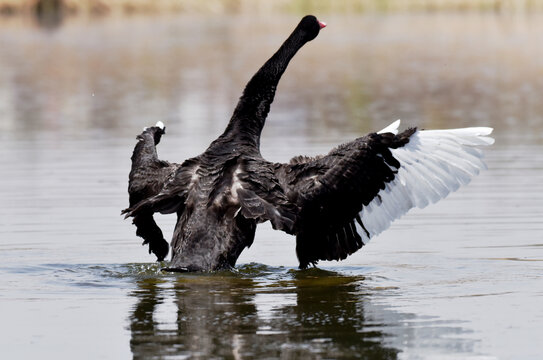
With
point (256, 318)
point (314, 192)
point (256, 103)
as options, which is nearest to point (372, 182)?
point (314, 192)

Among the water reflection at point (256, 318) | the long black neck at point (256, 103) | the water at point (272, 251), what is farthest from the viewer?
the long black neck at point (256, 103)

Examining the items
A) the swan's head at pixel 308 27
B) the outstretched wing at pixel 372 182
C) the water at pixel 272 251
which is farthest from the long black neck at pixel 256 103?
the water at pixel 272 251

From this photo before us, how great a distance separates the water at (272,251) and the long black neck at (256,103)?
1391 mm

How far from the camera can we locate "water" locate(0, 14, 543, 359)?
Result: 8672mm

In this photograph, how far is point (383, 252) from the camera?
41.1 feet

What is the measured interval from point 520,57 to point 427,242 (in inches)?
1233

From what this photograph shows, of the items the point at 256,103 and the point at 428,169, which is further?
the point at 256,103

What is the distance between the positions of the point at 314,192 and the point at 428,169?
1.17 m

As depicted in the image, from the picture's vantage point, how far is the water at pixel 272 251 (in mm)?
8672

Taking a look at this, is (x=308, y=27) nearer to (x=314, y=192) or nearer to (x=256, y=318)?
(x=314, y=192)

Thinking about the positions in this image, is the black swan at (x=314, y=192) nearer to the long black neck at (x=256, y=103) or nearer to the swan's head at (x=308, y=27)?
the long black neck at (x=256, y=103)

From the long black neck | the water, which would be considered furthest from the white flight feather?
the long black neck

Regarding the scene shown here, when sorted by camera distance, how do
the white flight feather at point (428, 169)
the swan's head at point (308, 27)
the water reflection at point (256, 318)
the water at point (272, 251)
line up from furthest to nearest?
1. the swan's head at point (308, 27)
2. the white flight feather at point (428, 169)
3. the water at point (272, 251)
4. the water reflection at point (256, 318)

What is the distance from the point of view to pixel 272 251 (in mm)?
12773
